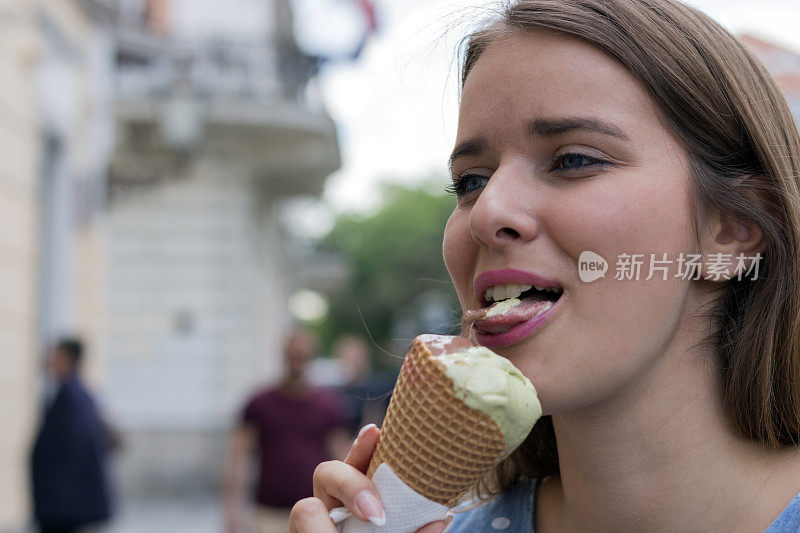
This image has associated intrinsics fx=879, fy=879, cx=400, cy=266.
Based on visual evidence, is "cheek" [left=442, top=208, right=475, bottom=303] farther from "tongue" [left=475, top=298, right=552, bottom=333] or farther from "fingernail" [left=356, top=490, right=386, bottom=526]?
"fingernail" [left=356, top=490, right=386, bottom=526]

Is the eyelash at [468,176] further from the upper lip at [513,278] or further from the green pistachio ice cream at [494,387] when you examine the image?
the green pistachio ice cream at [494,387]

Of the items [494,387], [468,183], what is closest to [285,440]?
[468,183]

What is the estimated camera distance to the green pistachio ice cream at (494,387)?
1412mm

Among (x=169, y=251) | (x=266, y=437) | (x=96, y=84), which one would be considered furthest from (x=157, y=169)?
(x=266, y=437)

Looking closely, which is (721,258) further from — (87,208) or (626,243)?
(87,208)

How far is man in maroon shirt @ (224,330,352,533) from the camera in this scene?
237 inches

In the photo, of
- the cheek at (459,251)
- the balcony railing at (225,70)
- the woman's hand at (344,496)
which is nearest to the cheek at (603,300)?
the cheek at (459,251)

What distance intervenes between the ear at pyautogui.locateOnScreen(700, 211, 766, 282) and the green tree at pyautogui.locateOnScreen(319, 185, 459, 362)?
38.0 meters

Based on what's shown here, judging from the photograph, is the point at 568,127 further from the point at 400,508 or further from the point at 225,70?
the point at 225,70

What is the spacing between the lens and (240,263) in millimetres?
15164

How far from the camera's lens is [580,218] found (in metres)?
1.57

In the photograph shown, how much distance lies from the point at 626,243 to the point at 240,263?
45.8 ft

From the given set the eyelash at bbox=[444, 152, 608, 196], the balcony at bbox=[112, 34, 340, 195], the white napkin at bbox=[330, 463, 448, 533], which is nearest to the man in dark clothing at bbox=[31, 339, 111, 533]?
the eyelash at bbox=[444, 152, 608, 196]

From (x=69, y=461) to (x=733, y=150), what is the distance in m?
6.10
